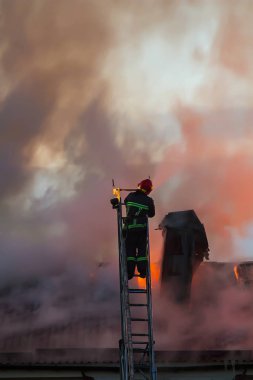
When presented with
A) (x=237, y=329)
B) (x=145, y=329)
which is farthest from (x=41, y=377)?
(x=237, y=329)

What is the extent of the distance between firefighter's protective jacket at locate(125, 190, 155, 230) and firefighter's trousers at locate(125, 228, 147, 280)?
0.28ft

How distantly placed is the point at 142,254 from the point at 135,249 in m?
0.13

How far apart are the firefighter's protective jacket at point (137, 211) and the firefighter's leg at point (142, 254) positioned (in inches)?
5.6

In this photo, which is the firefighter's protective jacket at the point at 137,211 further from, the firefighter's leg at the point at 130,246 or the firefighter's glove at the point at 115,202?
the firefighter's glove at the point at 115,202

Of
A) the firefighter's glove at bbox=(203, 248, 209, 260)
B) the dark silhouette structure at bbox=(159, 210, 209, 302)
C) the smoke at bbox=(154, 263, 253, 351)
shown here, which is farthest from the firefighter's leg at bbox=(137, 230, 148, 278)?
the firefighter's glove at bbox=(203, 248, 209, 260)

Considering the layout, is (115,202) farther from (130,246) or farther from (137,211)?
(130,246)

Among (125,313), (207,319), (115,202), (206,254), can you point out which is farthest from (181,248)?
(125,313)

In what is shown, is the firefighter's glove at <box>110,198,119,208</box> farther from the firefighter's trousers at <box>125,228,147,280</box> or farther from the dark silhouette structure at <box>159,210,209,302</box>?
the dark silhouette structure at <box>159,210,209,302</box>

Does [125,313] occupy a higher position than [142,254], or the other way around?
[142,254]

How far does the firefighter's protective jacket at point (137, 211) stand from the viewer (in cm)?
710

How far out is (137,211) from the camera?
23.4 feet

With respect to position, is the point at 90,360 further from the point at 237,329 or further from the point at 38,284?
the point at 38,284

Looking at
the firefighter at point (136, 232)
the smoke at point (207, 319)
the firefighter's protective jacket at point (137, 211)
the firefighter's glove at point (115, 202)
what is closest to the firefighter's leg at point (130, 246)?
the firefighter at point (136, 232)

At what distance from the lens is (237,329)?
1242 cm
